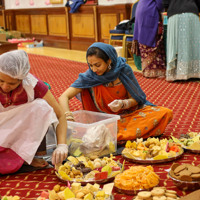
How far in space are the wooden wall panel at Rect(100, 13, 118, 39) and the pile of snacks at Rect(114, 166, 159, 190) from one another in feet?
21.0

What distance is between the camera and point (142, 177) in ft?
6.60

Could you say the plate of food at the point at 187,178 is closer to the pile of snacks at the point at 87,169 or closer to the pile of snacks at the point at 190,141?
the pile of snacks at the point at 87,169

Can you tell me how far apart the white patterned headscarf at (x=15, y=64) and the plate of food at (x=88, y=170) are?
→ 0.56 metres

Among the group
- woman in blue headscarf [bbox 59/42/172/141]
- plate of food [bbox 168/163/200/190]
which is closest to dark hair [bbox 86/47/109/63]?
woman in blue headscarf [bbox 59/42/172/141]

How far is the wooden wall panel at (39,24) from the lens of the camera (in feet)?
36.3

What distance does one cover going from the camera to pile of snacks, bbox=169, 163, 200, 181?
77.0 inches

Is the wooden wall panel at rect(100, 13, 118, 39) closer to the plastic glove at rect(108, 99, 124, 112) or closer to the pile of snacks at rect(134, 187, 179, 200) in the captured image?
the plastic glove at rect(108, 99, 124, 112)

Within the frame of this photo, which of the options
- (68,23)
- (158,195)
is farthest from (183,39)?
(68,23)

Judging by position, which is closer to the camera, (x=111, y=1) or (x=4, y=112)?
(x=4, y=112)

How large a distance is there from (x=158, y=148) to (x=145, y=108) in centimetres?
57

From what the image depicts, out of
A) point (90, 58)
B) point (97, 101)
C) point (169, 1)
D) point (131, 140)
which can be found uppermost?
point (169, 1)

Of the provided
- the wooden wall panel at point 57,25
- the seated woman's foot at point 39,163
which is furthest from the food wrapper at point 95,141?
the wooden wall panel at point 57,25

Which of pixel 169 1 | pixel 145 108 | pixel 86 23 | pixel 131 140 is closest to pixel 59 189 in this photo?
pixel 131 140

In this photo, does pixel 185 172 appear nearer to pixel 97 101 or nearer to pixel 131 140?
pixel 131 140
